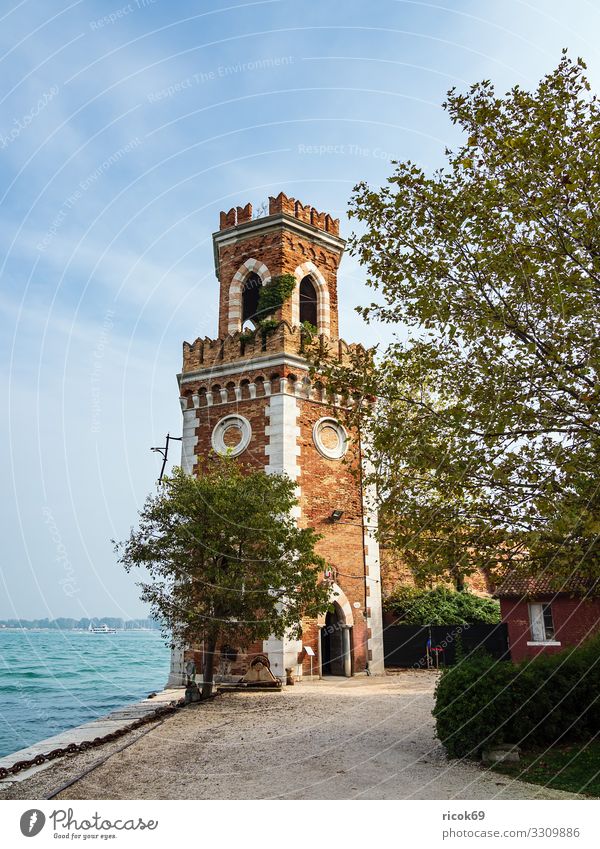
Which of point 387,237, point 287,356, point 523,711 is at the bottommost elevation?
point 523,711

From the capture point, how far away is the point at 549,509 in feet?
27.3

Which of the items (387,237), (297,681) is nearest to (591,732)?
(387,237)

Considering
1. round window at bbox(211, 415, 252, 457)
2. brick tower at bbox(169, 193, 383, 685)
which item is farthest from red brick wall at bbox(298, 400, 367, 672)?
round window at bbox(211, 415, 252, 457)

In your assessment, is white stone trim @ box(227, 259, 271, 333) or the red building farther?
white stone trim @ box(227, 259, 271, 333)

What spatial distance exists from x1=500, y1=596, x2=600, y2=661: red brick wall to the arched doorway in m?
5.90

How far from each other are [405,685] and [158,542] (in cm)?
937

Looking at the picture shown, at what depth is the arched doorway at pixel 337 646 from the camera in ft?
77.8

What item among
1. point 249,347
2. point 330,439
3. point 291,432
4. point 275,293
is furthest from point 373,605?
point 275,293

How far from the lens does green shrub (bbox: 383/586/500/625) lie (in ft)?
91.7

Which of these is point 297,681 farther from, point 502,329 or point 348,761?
point 502,329

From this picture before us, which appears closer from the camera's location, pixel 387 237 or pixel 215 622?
pixel 387 237

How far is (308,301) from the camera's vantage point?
91.5ft

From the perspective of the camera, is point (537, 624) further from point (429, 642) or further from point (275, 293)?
point (275, 293)

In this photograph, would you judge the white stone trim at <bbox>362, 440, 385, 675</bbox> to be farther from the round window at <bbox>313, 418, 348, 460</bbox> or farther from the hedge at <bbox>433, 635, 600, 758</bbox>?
the hedge at <bbox>433, 635, 600, 758</bbox>
